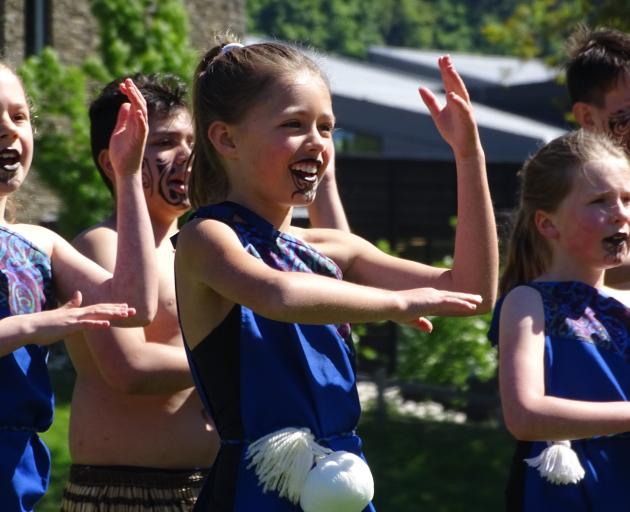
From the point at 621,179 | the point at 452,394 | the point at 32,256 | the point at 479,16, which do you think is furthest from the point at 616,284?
the point at 479,16

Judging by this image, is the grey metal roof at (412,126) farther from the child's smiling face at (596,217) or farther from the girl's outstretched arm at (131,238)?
the girl's outstretched arm at (131,238)

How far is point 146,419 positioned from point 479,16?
7800cm

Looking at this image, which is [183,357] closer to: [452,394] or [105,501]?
[105,501]

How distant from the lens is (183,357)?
3.90m

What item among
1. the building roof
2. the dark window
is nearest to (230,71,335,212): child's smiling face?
the dark window

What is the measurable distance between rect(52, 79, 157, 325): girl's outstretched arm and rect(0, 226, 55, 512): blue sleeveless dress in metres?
0.14

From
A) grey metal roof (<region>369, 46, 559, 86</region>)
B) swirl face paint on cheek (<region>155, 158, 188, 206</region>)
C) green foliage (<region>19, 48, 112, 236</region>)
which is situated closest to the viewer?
swirl face paint on cheek (<region>155, 158, 188, 206</region>)

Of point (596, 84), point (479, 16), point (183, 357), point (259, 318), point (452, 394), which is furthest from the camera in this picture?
point (479, 16)

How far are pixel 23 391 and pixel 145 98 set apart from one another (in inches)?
49.3

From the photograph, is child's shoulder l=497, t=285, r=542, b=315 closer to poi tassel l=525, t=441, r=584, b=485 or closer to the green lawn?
poi tassel l=525, t=441, r=584, b=485

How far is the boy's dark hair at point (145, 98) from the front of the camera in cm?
424

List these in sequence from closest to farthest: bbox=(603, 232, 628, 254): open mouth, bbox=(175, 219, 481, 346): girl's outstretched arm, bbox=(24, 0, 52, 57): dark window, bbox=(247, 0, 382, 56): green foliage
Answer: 1. bbox=(175, 219, 481, 346): girl's outstretched arm
2. bbox=(603, 232, 628, 254): open mouth
3. bbox=(24, 0, 52, 57): dark window
4. bbox=(247, 0, 382, 56): green foliage

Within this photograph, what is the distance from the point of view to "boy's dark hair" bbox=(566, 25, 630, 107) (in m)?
4.43

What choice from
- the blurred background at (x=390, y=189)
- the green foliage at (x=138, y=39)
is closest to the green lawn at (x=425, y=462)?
the blurred background at (x=390, y=189)
